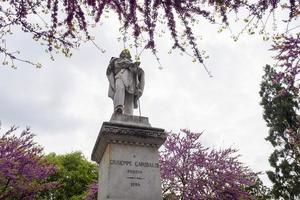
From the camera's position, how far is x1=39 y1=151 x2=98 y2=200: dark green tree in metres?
31.2

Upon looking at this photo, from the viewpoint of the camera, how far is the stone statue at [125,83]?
330 inches

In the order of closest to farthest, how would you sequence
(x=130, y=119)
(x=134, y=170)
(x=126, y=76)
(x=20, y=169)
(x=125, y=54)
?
1. (x=134, y=170)
2. (x=130, y=119)
3. (x=126, y=76)
4. (x=125, y=54)
5. (x=20, y=169)

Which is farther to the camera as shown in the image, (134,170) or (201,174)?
(201,174)

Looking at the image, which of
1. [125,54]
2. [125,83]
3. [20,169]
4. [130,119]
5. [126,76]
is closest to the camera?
[130,119]

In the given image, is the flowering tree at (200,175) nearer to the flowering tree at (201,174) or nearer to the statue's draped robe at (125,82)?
the flowering tree at (201,174)

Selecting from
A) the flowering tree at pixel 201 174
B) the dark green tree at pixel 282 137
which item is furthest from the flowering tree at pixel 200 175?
the dark green tree at pixel 282 137

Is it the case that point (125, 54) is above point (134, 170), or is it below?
above

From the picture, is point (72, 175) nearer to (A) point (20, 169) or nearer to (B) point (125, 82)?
(A) point (20, 169)

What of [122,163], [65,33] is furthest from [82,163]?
[65,33]

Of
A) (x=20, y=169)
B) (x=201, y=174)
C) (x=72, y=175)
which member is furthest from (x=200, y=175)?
(x=72, y=175)

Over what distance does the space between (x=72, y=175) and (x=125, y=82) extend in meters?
26.0

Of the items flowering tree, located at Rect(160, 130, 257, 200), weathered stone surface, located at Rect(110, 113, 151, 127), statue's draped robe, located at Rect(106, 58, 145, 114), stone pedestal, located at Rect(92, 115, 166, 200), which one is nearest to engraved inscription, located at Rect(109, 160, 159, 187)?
stone pedestal, located at Rect(92, 115, 166, 200)

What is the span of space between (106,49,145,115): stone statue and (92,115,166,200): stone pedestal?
573mm

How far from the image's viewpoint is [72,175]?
32.6 metres
